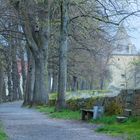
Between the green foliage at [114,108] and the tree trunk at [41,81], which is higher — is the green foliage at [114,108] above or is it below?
below

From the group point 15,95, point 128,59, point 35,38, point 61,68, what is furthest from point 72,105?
point 128,59

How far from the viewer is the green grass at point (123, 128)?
14050 millimetres

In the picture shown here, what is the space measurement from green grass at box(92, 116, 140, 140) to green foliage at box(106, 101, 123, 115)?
4.42ft

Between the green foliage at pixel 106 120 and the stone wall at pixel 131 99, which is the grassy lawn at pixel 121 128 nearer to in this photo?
the green foliage at pixel 106 120

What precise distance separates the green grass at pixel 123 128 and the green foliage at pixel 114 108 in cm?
135

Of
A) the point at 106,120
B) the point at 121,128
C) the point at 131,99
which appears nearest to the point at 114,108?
the point at 131,99

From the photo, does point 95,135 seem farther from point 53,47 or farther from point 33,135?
point 53,47

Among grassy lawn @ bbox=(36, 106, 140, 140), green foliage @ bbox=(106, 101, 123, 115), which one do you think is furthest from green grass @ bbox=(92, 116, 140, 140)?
green foliage @ bbox=(106, 101, 123, 115)

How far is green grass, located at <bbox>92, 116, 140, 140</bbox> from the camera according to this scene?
46.1ft

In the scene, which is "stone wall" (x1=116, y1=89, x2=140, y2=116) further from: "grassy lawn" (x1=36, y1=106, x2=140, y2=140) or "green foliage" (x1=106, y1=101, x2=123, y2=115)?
"grassy lawn" (x1=36, y1=106, x2=140, y2=140)

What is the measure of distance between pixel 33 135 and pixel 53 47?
97.2ft

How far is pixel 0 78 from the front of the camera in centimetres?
5791

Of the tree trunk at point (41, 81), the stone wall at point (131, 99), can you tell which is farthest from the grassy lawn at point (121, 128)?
the tree trunk at point (41, 81)

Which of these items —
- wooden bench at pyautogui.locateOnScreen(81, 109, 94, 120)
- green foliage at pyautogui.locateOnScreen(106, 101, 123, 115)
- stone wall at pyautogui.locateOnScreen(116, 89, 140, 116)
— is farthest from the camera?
wooden bench at pyautogui.locateOnScreen(81, 109, 94, 120)
